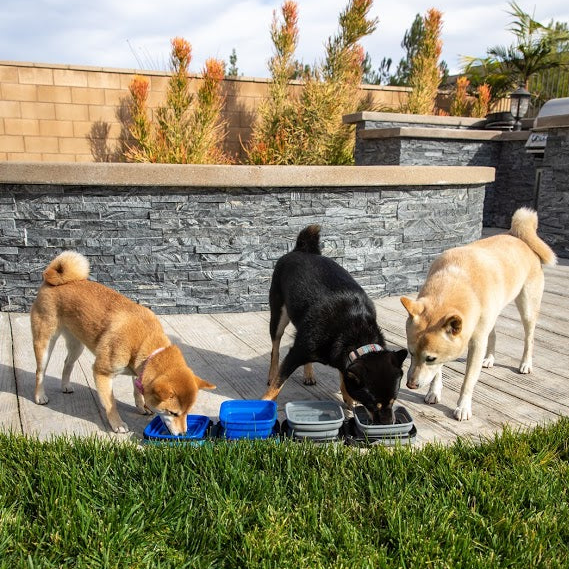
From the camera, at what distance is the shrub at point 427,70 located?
13.0 meters

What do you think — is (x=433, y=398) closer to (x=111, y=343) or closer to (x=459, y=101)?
(x=111, y=343)

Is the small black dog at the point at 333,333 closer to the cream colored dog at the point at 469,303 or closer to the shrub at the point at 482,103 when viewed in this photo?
the cream colored dog at the point at 469,303

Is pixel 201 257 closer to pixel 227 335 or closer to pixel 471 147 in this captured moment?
pixel 227 335

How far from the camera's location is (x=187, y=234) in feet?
18.4

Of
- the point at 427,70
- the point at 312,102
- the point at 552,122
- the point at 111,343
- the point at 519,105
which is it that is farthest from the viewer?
the point at 427,70

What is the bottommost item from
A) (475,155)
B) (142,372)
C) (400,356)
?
(142,372)

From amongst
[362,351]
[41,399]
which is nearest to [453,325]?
[362,351]

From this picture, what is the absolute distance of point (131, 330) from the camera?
3.36 metres

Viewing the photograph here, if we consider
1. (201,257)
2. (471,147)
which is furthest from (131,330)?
(471,147)

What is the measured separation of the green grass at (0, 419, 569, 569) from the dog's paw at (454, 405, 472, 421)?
51 centimetres

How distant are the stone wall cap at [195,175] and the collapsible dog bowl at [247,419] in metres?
2.76

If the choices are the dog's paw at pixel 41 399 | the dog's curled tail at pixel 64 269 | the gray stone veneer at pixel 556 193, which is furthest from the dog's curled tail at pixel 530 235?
the gray stone veneer at pixel 556 193

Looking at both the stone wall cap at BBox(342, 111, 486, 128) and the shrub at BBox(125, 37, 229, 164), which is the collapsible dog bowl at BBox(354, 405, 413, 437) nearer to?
the shrub at BBox(125, 37, 229, 164)

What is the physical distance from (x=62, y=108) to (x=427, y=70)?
26.6 ft
